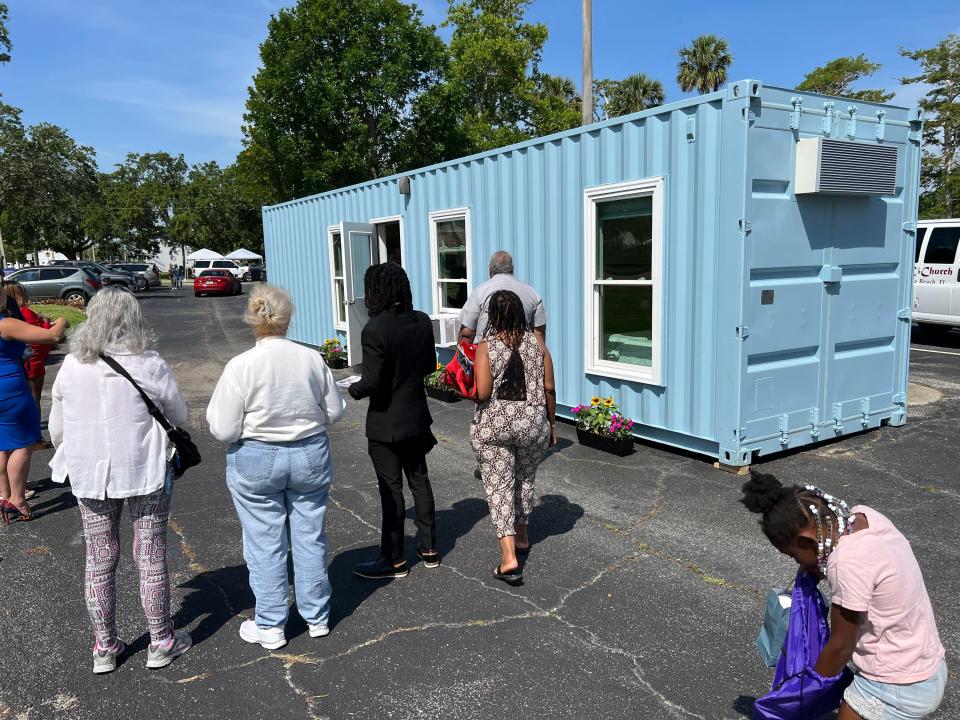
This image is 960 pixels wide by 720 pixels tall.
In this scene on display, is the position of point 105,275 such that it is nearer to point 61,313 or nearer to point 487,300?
point 61,313

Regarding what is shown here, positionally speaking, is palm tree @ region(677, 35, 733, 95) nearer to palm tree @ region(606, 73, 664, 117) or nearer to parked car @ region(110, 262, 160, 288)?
palm tree @ region(606, 73, 664, 117)

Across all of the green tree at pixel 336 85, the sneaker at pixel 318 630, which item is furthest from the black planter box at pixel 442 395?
the green tree at pixel 336 85

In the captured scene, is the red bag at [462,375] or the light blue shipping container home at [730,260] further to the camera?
the light blue shipping container home at [730,260]

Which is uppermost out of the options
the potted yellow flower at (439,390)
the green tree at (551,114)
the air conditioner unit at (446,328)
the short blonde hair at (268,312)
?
the green tree at (551,114)

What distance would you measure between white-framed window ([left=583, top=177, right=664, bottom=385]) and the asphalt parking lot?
1.12 m

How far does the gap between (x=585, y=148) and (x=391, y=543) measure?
4445 mm

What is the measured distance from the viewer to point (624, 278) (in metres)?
6.62

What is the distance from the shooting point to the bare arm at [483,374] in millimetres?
3705

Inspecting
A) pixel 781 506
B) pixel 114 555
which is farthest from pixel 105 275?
pixel 781 506

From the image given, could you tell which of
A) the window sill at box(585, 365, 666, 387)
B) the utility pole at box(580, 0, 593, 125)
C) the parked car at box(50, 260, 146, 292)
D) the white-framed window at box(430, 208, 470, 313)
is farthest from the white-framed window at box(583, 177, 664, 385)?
the parked car at box(50, 260, 146, 292)

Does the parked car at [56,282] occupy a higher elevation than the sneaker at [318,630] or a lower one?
higher

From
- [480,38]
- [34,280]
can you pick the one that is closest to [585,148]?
[480,38]

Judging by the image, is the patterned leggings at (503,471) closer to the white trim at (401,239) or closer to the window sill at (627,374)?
the window sill at (627,374)

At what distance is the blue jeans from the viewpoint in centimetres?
305
